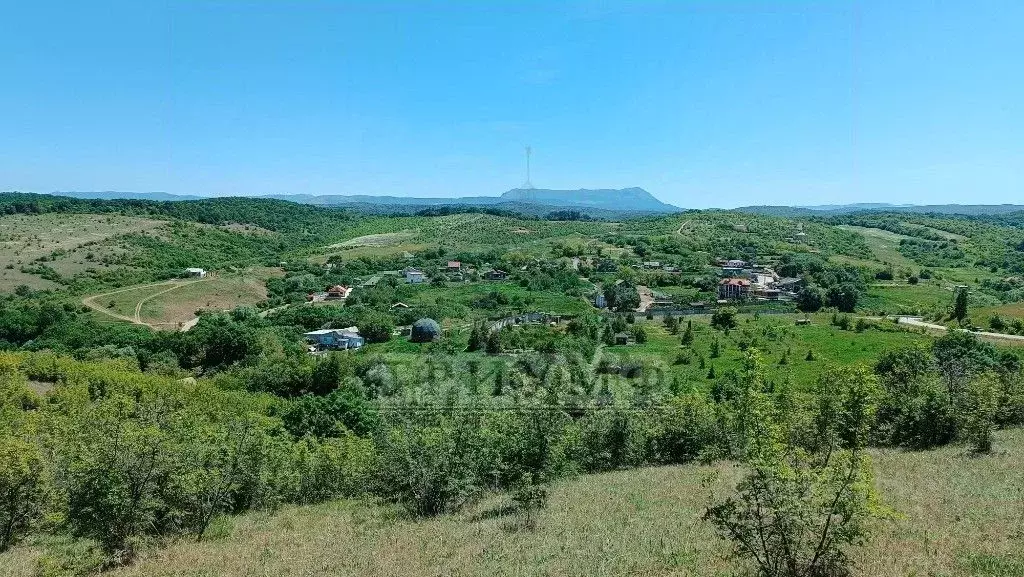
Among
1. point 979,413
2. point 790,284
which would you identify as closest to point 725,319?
point 790,284

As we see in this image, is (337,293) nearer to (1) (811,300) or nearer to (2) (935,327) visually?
(1) (811,300)

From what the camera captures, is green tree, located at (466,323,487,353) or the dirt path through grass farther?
the dirt path through grass

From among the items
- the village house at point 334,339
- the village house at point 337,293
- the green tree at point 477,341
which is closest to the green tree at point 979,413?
the green tree at point 477,341

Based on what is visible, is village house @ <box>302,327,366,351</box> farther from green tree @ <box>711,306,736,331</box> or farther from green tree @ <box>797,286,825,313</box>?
green tree @ <box>797,286,825,313</box>

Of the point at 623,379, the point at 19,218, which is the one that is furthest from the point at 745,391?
the point at 19,218

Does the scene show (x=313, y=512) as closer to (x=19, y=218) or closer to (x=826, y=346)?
(x=826, y=346)

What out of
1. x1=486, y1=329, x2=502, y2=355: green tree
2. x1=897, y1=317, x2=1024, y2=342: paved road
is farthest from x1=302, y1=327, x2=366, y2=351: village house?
x1=897, y1=317, x2=1024, y2=342: paved road

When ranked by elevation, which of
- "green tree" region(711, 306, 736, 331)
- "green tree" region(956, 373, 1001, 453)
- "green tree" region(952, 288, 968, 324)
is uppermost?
"green tree" region(956, 373, 1001, 453)
